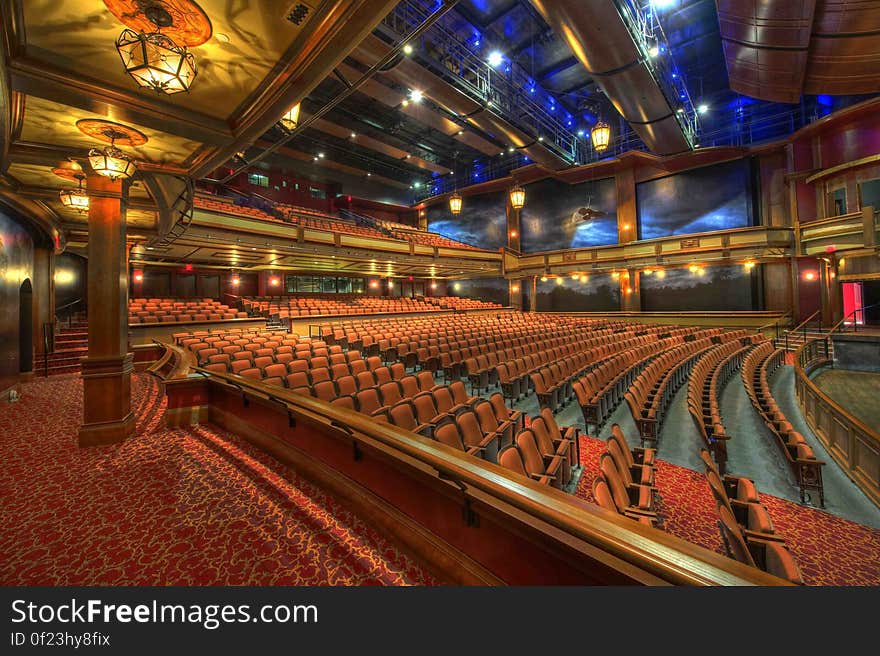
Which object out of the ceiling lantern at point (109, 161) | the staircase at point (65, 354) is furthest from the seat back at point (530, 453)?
the staircase at point (65, 354)

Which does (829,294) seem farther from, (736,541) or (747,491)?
(736,541)

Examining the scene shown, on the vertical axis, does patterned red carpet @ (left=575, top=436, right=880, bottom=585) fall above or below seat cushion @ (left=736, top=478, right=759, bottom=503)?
below

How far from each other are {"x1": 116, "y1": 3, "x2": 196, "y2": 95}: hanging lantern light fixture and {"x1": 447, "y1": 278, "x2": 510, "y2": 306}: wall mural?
14.6 meters

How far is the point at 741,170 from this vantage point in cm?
1063

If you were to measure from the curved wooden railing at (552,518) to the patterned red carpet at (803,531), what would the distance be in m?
1.28

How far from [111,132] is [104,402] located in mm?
2119

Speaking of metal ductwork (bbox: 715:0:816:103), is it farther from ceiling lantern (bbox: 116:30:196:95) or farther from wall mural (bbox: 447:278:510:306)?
wall mural (bbox: 447:278:510:306)

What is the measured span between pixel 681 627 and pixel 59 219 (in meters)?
8.39

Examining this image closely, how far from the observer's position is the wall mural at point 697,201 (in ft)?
34.9

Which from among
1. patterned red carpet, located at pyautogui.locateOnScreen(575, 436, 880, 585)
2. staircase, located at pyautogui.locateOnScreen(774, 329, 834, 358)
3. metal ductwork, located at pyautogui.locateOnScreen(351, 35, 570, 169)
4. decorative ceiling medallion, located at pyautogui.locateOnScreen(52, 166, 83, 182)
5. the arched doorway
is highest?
metal ductwork, located at pyautogui.locateOnScreen(351, 35, 570, 169)

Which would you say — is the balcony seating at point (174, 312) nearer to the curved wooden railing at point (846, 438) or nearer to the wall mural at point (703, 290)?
the curved wooden railing at point (846, 438)

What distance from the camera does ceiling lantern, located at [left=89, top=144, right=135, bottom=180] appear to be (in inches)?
102

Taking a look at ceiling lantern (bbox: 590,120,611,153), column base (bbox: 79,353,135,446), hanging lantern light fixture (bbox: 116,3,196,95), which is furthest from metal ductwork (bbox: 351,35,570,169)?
column base (bbox: 79,353,135,446)

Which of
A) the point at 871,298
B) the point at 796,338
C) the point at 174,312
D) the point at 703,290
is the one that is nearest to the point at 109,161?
the point at 174,312
